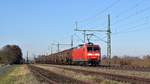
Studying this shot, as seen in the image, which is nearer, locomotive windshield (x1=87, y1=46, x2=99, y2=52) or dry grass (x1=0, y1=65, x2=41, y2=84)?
dry grass (x1=0, y1=65, x2=41, y2=84)

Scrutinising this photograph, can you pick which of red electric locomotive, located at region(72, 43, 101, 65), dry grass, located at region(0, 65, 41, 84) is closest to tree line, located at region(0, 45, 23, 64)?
red electric locomotive, located at region(72, 43, 101, 65)

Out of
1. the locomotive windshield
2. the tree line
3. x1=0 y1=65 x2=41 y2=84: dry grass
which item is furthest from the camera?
the tree line

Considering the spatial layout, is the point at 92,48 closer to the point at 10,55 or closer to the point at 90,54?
the point at 90,54

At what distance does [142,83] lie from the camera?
2006 cm

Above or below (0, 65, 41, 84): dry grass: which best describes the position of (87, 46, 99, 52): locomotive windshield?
above

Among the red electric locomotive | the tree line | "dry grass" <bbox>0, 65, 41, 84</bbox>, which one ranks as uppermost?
the tree line

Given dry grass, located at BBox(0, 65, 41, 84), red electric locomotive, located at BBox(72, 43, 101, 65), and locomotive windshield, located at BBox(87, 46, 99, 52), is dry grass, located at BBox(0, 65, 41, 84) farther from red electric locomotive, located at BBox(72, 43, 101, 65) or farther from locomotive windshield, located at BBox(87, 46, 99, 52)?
locomotive windshield, located at BBox(87, 46, 99, 52)

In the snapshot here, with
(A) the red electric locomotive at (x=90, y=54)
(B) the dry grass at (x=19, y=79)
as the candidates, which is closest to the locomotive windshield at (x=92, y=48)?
(A) the red electric locomotive at (x=90, y=54)

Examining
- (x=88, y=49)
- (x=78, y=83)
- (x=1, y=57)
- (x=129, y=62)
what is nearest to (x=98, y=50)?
(x=88, y=49)

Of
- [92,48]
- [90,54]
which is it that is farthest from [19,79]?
[92,48]

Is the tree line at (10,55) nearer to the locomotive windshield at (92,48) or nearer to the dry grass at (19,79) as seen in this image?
the locomotive windshield at (92,48)

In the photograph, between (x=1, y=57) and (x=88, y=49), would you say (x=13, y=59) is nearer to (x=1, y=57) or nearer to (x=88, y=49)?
(x=1, y=57)

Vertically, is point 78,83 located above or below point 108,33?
below

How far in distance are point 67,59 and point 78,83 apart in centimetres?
6579
